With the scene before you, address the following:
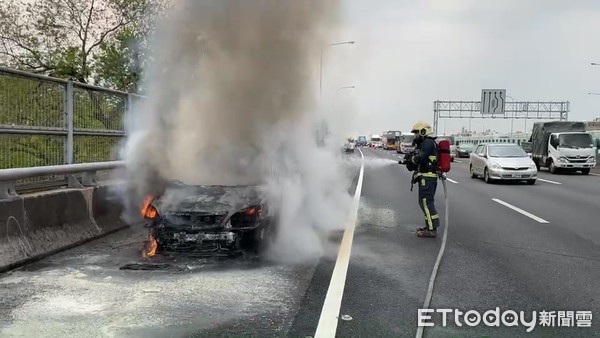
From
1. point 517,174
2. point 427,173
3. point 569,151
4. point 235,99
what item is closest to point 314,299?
point 427,173

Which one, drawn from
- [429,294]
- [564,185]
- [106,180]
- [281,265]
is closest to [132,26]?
[106,180]

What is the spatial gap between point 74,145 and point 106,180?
0.93 meters

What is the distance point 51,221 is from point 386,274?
384 cm

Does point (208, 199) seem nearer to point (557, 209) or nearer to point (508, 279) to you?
point (508, 279)

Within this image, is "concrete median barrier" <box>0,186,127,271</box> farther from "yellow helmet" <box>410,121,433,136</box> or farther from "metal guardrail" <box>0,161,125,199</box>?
"yellow helmet" <box>410,121,433,136</box>

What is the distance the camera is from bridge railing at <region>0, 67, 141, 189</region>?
582 centimetres

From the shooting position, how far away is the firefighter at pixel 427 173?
749 centimetres

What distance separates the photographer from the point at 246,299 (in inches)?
173

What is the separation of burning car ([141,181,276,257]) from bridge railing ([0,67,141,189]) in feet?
5.13

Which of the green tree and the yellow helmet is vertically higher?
the green tree

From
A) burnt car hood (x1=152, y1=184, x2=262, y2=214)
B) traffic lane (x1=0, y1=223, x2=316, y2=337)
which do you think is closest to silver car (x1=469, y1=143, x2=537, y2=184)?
burnt car hood (x1=152, y1=184, x2=262, y2=214)

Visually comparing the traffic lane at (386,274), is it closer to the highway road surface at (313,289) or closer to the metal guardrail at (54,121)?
the highway road surface at (313,289)

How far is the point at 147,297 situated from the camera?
4.40 m

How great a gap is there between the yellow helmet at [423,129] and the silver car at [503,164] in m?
10.5
